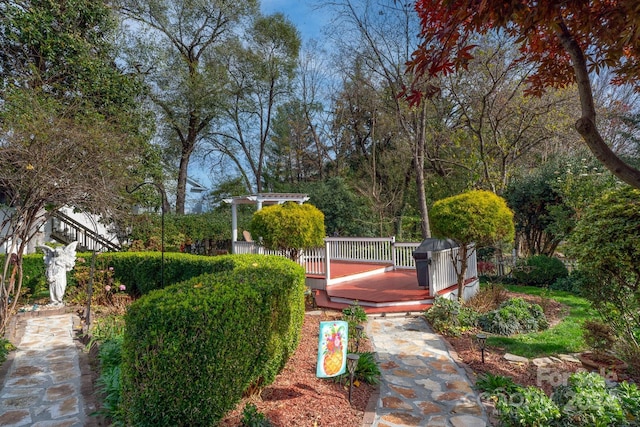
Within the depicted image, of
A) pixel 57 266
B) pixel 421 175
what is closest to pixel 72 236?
pixel 57 266

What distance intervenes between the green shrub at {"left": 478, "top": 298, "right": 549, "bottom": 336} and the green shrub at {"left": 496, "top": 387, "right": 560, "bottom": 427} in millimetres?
2952

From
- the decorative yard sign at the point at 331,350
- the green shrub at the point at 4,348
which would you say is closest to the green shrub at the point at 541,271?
the decorative yard sign at the point at 331,350

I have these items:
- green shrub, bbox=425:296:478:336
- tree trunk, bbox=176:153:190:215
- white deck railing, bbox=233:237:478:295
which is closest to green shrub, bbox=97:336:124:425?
green shrub, bbox=425:296:478:336

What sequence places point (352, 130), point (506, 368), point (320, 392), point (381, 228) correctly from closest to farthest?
point (320, 392) → point (506, 368) → point (381, 228) → point (352, 130)

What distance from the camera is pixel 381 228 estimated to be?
1666 centimetres

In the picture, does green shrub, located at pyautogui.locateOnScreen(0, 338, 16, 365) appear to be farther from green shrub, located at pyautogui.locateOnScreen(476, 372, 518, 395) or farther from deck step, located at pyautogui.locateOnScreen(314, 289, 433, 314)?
green shrub, located at pyautogui.locateOnScreen(476, 372, 518, 395)

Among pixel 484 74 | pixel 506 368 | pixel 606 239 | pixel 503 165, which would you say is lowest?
pixel 506 368

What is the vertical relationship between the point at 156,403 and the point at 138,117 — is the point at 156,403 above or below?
below

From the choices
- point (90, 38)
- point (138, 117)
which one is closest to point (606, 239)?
point (138, 117)

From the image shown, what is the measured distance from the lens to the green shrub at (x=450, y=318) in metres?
5.88

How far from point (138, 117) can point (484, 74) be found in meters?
12.9

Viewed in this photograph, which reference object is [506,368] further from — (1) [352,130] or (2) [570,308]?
(1) [352,130]

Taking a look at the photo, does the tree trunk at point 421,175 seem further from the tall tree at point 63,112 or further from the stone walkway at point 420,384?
the tall tree at point 63,112

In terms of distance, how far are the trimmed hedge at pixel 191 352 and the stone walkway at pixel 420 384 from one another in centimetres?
136
